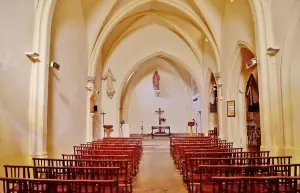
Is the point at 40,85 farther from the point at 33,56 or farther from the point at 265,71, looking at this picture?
the point at 265,71

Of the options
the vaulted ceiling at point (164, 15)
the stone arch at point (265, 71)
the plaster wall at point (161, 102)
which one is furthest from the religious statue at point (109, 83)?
the stone arch at point (265, 71)

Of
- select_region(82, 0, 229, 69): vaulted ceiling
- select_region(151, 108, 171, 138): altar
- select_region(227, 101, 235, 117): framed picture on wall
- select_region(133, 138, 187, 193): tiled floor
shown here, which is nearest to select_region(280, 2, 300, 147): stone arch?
select_region(133, 138, 187, 193): tiled floor

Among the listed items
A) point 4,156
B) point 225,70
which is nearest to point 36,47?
point 4,156

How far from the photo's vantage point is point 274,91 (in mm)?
6750

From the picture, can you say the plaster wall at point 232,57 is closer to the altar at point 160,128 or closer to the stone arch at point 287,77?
the stone arch at point 287,77

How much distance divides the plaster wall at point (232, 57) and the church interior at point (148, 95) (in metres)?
0.04

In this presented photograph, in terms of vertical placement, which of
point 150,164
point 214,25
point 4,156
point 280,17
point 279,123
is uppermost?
point 214,25

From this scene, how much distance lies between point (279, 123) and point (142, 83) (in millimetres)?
14878

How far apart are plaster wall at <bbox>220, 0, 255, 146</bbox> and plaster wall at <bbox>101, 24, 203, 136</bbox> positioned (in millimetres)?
4813

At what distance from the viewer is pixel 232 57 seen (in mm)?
10836

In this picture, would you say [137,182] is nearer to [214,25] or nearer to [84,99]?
[84,99]

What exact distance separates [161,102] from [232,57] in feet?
35.0

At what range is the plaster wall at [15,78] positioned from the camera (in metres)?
5.98

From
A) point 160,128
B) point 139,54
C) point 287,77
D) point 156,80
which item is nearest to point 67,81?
point 287,77
